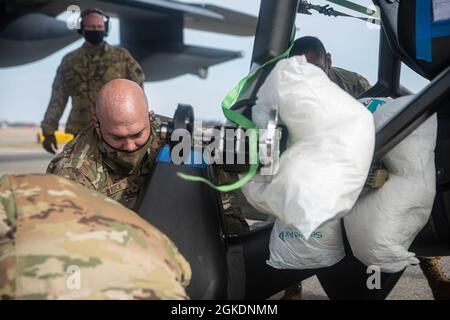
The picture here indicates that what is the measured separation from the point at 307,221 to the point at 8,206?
0.50 meters

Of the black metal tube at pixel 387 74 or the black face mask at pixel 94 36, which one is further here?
the black face mask at pixel 94 36

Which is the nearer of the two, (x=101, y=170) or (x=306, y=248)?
(x=306, y=248)

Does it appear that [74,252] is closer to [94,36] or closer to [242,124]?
[242,124]

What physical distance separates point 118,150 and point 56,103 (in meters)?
3.12

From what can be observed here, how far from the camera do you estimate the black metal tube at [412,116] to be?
119 centimetres

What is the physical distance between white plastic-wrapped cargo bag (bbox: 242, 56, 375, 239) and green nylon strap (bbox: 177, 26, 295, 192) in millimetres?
31

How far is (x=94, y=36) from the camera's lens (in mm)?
4742

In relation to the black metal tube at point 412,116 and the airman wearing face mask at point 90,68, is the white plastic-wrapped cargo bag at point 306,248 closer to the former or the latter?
the black metal tube at point 412,116

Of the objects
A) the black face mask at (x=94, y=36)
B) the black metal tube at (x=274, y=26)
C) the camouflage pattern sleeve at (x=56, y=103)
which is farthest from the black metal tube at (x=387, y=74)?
the black face mask at (x=94, y=36)

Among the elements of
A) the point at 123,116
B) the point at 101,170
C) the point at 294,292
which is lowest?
the point at 294,292

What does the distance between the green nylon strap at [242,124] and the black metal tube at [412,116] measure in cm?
27

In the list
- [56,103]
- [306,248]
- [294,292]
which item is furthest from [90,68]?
[306,248]

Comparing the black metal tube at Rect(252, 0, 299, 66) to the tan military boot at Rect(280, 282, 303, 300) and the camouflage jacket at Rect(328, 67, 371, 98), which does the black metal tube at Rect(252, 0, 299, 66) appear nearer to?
the camouflage jacket at Rect(328, 67, 371, 98)

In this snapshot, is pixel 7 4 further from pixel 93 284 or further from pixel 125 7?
pixel 93 284
